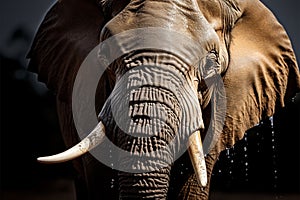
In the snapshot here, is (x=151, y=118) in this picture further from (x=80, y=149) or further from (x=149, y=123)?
(x=80, y=149)

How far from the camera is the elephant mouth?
2504 mm

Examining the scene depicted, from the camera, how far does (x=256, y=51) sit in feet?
9.96

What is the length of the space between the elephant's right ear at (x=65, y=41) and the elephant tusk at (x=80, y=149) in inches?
18.1

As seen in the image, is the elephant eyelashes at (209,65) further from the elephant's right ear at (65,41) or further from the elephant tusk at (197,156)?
the elephant's right ear at (65,41)

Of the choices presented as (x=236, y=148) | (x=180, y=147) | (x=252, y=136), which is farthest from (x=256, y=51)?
(x=252, y=136)

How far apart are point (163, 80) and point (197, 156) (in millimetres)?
189

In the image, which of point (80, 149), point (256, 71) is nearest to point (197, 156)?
point (80, 149)

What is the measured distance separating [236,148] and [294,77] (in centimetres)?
150

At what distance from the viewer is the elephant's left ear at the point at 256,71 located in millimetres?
2979

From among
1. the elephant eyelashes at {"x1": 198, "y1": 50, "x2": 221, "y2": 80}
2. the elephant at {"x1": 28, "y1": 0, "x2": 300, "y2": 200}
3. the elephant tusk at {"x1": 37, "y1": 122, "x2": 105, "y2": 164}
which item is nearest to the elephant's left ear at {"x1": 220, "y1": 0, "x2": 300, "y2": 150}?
the elephant at {"x1": 28, "y1": 0, "x2": 300, "y2": 200}

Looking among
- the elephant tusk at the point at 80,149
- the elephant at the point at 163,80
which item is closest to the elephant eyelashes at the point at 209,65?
the elephant at the point at 163,80

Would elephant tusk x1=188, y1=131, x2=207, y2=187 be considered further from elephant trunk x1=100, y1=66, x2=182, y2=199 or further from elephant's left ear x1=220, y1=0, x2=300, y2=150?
elephant's left ear x1=220, y1=0, x2=300, y2=150

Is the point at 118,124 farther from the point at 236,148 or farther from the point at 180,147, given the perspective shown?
the point at 236,148

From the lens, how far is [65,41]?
317 centimetres
